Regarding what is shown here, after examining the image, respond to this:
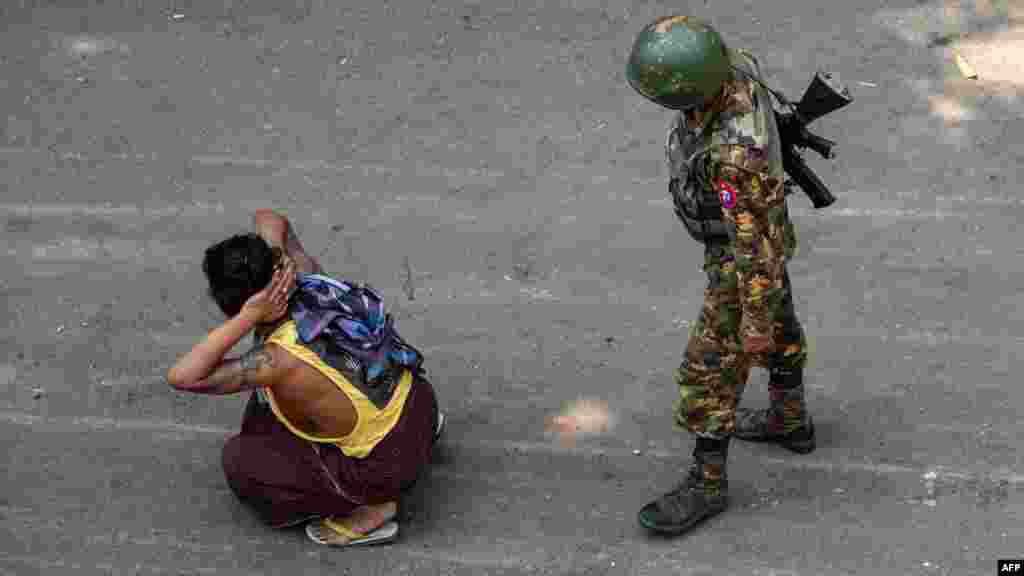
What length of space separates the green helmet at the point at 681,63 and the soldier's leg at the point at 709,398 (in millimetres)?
Answer: 548

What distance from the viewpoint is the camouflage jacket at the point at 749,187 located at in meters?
4.16

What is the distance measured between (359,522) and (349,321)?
78cm

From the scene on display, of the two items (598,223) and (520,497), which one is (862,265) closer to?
(598,223)

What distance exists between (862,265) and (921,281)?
25 cm

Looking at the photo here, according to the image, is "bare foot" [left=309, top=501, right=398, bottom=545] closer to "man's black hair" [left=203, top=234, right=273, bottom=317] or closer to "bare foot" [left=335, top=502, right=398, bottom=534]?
"bare foot" [left=335, top=502, right=398, bottom=534]

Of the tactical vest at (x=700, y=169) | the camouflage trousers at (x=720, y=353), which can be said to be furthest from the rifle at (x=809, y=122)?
the camouflage trousers at (x=720, y=353)

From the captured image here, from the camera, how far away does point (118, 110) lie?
7.15 metres

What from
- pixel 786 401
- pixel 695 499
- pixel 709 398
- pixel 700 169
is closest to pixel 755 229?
pixel 700 169

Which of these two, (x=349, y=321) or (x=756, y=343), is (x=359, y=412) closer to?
(x=349, y=321)

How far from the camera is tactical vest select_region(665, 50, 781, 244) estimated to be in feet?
13.9

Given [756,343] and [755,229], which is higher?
[755,229]

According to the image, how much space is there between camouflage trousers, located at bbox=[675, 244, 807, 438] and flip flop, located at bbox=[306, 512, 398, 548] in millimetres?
1083

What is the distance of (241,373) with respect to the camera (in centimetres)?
439

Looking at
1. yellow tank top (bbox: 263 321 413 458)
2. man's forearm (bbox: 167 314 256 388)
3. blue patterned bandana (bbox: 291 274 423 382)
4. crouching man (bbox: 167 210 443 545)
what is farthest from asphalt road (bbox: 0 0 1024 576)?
man's forearm (bbox: 167 314 256 388)
